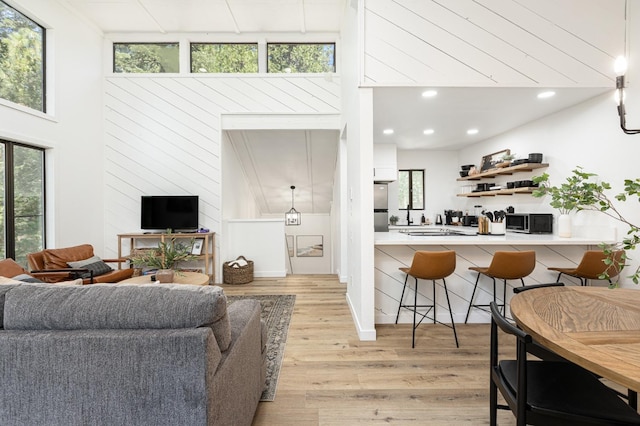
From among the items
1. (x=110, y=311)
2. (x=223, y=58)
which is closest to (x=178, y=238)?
(x=223, y=58)

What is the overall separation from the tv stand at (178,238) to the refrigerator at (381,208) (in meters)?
2.76

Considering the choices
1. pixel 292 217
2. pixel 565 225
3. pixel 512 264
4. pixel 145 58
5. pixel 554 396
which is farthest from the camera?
pixel 292 217

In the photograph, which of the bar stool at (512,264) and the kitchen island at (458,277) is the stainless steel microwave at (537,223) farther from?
the bar stool at (512,264)

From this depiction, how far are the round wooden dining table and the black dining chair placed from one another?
0.37ft

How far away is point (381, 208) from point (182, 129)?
3686 mm

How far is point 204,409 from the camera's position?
1158 mm

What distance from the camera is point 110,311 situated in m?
1.23

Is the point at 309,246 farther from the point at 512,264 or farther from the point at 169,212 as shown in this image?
the point at 512,264

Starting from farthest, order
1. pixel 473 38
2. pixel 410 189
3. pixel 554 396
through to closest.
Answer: pixel 410 189, pixel 473 38, pixel 554 396

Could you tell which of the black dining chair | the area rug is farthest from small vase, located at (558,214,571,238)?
the area rug

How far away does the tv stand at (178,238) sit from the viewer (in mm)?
4906

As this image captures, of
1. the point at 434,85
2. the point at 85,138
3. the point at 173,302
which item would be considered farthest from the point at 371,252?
the point at 85,138

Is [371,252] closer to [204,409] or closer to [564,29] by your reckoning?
[204,409]

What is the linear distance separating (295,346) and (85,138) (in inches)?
183
